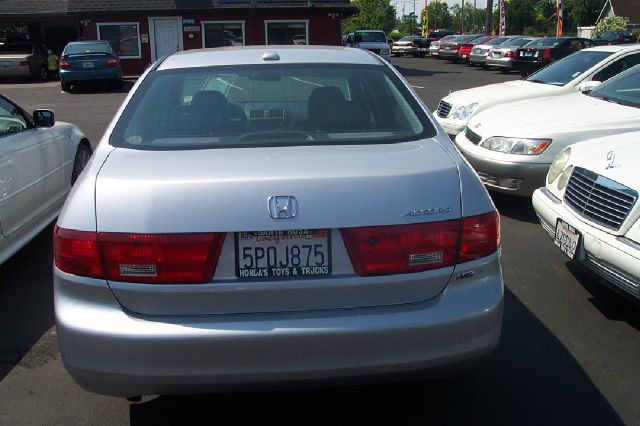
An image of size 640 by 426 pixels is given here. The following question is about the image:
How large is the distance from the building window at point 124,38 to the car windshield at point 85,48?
6486 millimetres

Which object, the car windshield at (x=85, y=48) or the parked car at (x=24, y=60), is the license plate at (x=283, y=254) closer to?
the car windshield at (x=85, y=48)

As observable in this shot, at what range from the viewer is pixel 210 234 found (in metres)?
2.45

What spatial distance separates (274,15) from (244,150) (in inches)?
1005

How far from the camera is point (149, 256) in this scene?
247 centimetres

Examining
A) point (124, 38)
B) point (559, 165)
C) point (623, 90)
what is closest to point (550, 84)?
point (623, 90)

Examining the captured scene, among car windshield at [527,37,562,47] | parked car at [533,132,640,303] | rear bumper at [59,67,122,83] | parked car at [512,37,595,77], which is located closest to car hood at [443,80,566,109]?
parked car at [533,132,640,303]

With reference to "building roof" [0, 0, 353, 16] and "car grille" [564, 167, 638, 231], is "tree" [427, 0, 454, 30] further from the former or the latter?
"car grille" [564, 167, 638, 231]

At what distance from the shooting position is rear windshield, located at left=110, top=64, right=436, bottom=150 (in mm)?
3105

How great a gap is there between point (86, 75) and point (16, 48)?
643cm

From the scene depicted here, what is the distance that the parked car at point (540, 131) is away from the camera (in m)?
6.17

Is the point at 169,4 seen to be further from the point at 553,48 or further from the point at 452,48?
the point at 452,48

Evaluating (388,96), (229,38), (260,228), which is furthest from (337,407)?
(229,38)

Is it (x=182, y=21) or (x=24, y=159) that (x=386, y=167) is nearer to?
(x=24, y=159)

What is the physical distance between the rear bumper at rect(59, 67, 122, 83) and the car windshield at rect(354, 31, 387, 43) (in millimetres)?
12692
